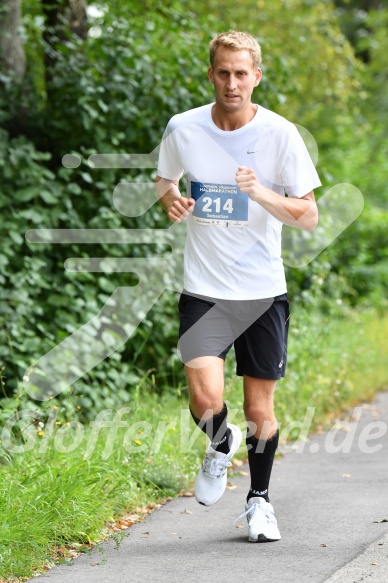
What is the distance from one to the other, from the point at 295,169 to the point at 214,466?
4.57 feet

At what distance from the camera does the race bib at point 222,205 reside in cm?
484

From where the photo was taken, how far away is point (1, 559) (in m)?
4.30

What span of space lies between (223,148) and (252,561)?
70.3 inches

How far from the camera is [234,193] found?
4.84 metres

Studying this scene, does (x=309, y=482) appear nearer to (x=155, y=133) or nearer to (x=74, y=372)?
(x=74, y=372)

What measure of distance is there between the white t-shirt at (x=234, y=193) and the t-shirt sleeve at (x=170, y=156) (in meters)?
0.03

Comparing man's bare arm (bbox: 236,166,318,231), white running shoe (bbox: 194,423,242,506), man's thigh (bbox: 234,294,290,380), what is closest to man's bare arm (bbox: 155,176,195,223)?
man's bare arm (bbox: 236,166,318,231)

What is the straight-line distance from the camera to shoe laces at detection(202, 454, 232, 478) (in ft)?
16.4

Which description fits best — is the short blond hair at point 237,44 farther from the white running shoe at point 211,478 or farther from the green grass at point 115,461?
the green grass at point 115,461

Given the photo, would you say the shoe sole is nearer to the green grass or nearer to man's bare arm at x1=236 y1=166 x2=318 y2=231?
the green grass

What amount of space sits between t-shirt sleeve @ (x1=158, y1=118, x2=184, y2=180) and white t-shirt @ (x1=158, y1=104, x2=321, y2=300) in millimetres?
26

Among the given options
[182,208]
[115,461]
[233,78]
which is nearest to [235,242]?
[182,208]

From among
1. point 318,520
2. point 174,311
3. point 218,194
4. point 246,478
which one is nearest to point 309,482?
point 246,478

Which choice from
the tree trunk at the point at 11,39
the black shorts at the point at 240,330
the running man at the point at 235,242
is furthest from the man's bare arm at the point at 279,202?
the tree trunk at the point at 11,39
